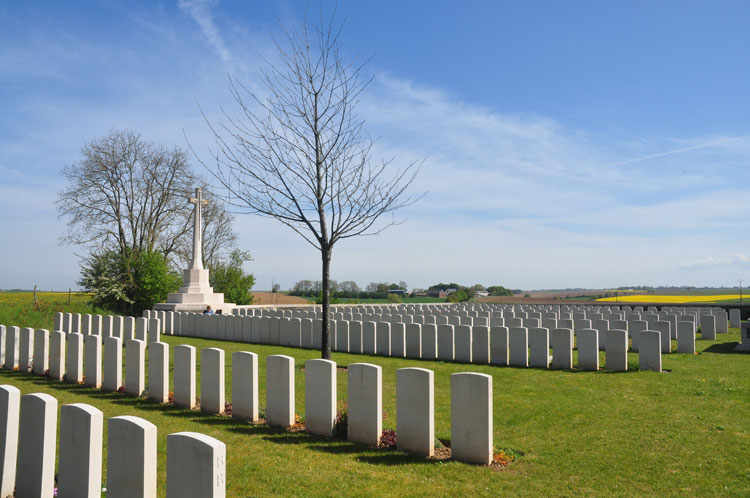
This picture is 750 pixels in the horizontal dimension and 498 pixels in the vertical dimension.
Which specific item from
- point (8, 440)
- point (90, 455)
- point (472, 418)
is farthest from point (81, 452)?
point (472, 418)

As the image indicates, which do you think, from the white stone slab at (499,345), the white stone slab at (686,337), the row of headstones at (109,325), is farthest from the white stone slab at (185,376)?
the white stone slab at (686,337)

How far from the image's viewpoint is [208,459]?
2732 mm

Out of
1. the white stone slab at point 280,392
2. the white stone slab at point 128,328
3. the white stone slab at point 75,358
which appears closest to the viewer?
the white stone slab at point 280,392

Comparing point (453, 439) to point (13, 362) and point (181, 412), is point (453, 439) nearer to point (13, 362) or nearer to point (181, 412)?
point (181, 412)

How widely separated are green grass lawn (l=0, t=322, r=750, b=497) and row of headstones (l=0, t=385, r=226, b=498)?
1139 mm

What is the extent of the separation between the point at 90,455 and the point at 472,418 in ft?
10.7

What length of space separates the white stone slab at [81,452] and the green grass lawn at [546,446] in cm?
117

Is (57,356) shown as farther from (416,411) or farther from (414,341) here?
(416,411)

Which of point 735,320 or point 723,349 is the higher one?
point 735,320

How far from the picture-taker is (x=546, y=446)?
553 cm

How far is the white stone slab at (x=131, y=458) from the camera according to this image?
3068 millimetres

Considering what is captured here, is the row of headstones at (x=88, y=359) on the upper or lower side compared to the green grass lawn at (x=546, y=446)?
upper

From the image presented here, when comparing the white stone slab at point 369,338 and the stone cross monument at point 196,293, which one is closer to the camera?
the white stone slab at point 369,338

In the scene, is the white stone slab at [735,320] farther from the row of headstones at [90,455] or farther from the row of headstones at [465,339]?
the row of headstones at [90,455]
